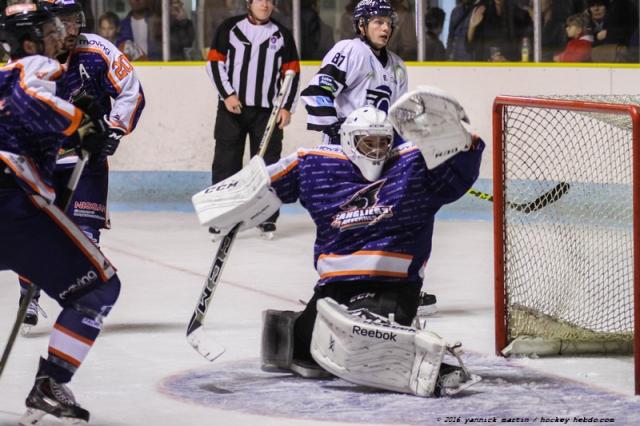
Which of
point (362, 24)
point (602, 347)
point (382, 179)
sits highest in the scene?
point (362, 24)

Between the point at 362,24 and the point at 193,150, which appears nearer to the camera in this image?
the point at 362,24

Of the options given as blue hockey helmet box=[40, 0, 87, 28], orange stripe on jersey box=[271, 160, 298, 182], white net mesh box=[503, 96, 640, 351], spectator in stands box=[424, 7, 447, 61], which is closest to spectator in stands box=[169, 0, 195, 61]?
spectator in stands box=[424, 7, 447, 61]

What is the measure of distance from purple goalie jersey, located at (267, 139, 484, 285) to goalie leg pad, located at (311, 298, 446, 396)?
16cm

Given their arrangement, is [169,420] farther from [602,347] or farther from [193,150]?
[193,150]

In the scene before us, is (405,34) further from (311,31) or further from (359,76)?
(359,76)

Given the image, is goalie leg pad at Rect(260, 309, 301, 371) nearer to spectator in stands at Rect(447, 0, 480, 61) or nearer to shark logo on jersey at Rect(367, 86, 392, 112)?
shark logo on jersey at Rect(367, 86, 392, 112)

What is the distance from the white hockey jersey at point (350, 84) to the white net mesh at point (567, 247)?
478 millimetres

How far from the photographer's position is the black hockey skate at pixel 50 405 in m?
3.39

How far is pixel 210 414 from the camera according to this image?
359 cm

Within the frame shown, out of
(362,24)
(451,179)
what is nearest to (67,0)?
(362,24)

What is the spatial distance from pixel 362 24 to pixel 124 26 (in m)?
3.36

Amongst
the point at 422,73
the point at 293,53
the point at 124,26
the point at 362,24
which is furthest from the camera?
the point at 124,26

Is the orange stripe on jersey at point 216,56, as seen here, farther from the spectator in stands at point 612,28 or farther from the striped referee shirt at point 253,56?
the spectator in stands at point 612,28

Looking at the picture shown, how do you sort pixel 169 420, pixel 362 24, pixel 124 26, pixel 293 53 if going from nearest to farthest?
Answer: 1. pixel 169 420
2. pixel 362 24
3. pixel 293 53
4. pixel 124 26
